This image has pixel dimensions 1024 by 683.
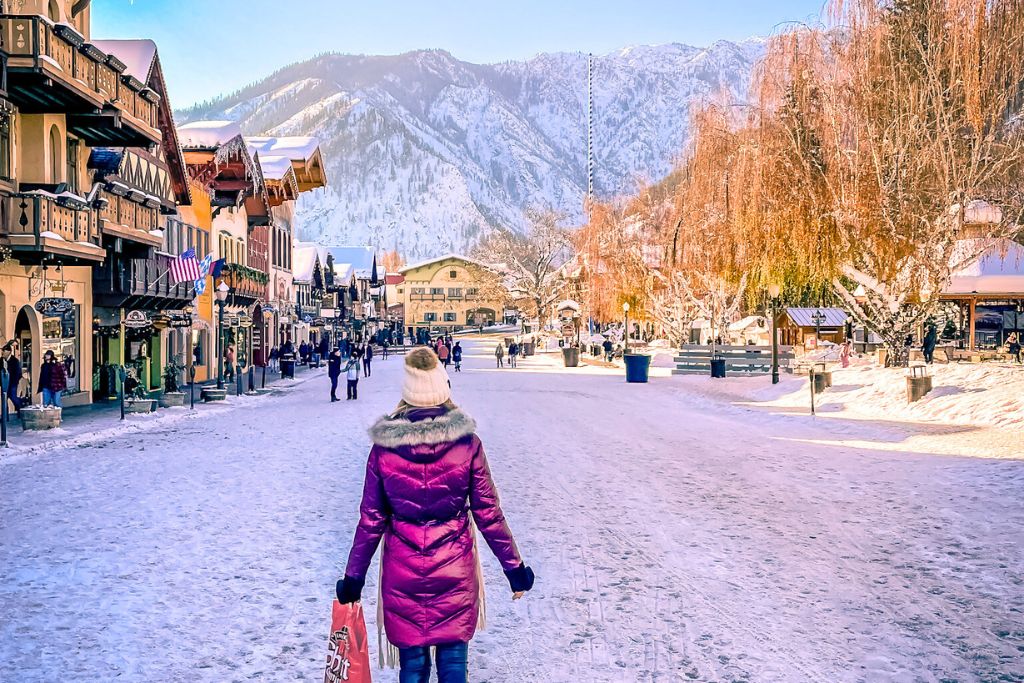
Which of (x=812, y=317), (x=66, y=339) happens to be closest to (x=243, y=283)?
(x=66, y=339)

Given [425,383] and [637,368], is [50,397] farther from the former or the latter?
[637,368]

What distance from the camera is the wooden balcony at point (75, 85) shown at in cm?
1869

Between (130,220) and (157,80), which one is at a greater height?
(157,80)

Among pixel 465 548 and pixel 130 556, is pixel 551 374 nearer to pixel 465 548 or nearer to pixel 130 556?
pixel 130 556

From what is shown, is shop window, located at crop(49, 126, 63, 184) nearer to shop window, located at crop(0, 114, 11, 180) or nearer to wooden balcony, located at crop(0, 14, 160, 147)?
wooden balcony, located at crop(0, 14, 160, 147)

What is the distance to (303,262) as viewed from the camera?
6494cm

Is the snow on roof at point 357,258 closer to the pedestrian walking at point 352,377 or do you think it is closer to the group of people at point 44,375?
the pedestrian walking at point 352,377

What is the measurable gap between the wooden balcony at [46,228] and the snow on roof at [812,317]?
47256 millimetres

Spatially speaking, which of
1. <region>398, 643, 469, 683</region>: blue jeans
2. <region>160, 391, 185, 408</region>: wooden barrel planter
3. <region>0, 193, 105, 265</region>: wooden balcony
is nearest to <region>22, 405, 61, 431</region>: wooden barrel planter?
<region>0, 193, 105, 265</region>: wooden balcony

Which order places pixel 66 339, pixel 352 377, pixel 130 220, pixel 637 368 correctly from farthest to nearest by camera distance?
1. pixel 637 368
2. pixel 352 377
3. pixel 130 220
4. pixel 66 339

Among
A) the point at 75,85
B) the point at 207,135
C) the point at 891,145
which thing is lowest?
the point at 891,145

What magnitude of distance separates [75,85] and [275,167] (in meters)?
26.8

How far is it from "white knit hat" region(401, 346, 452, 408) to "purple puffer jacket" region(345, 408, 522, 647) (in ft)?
0.38

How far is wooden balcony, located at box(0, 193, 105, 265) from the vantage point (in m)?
19.6
